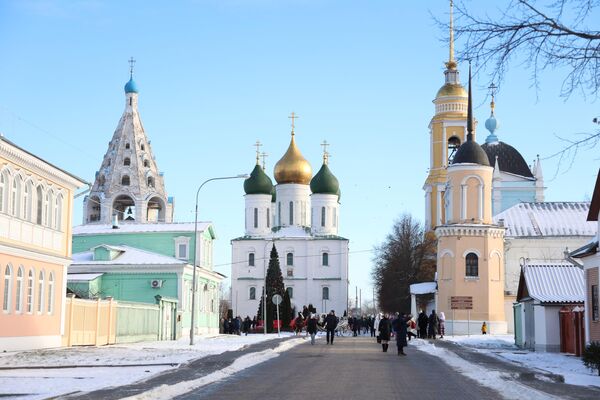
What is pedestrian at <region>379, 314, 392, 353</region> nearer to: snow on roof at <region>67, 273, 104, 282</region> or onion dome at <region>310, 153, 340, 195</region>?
snow on roof at <region>67, 273, 104, 282</region>

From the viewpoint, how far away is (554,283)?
36.9m

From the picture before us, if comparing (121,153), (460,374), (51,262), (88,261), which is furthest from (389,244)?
(460,374)

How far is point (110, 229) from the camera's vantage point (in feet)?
198

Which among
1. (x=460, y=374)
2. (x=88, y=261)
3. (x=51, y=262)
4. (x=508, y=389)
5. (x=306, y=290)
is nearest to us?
(x=508, y=389)

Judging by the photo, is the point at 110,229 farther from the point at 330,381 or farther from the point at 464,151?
the point at 330,381

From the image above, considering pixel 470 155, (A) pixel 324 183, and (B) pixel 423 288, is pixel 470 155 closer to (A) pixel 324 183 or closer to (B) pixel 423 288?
(B) pixel 423 288

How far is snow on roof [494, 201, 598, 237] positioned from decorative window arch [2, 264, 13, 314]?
4421 cm

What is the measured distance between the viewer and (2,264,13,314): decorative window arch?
30.0 metres

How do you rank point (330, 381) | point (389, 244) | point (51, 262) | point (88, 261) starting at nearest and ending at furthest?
point (330, 381) < point (51, 262) < point (88, 261) < point (389, 244)

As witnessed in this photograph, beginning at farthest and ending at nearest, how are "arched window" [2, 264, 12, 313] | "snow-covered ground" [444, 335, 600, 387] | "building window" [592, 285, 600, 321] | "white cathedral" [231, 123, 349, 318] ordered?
1. "white cathedral" [231, 123, 349, 318]
2. "arched window" [2, 264, 12, 313]
3. "building window" [592, 285, 600, 321]
4. "snow-covered ground" [444, 335, 600, 387]

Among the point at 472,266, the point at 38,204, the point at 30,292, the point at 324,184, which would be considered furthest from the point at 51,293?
the point at 324,184

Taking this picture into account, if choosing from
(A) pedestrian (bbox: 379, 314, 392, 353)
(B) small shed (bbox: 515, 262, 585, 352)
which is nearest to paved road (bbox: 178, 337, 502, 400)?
(A) pedestrian (bbox: 379, 314, 392, 353)

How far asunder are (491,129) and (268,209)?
25.8 metres

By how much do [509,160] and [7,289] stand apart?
6861 cm
